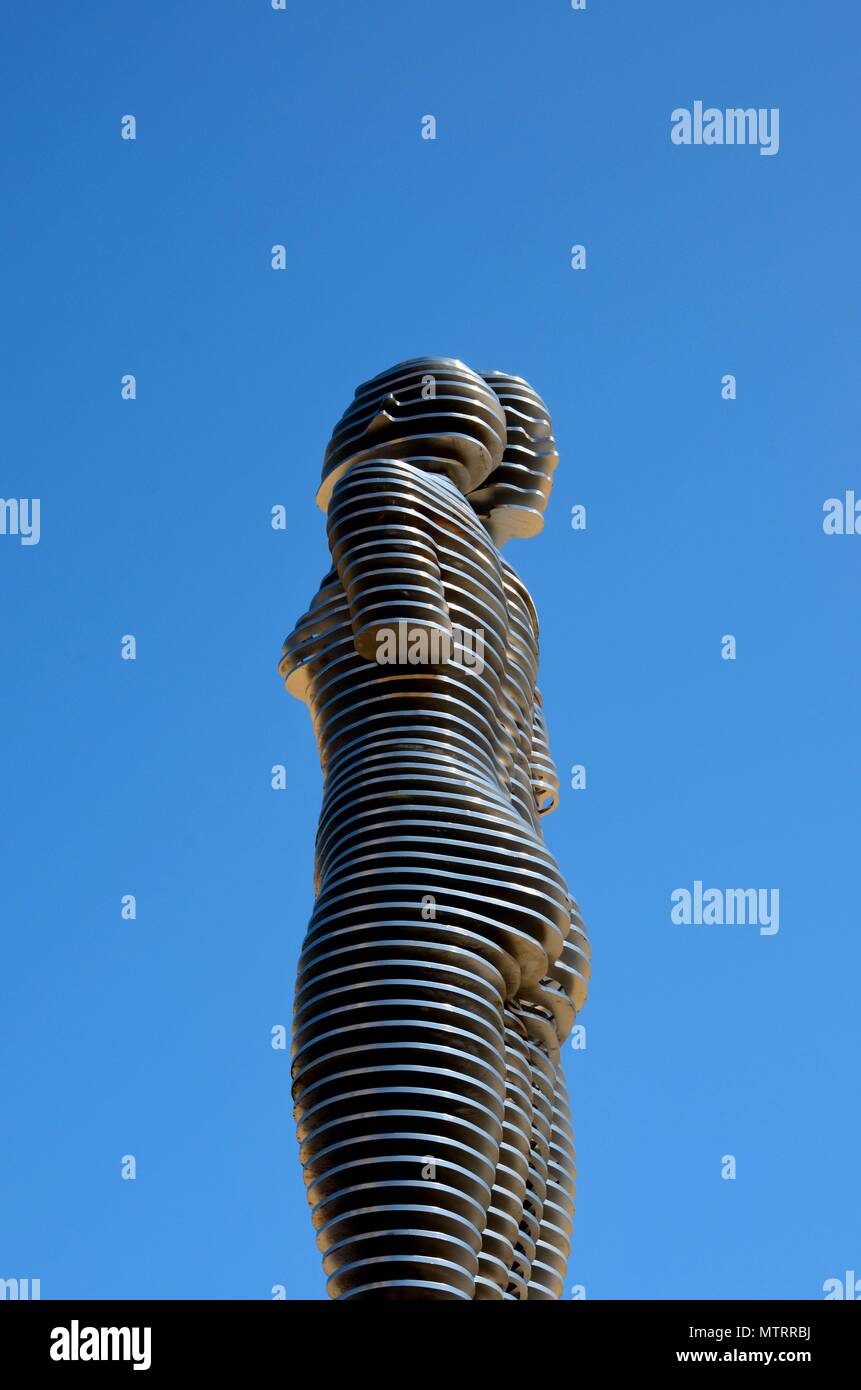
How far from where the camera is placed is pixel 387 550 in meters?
21.3

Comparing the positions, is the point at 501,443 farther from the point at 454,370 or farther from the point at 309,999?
the point at 309,999

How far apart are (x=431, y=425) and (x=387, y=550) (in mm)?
3226

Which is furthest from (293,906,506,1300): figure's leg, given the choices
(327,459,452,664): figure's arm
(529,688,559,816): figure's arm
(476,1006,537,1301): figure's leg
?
(529,688,559,816): figure's arm

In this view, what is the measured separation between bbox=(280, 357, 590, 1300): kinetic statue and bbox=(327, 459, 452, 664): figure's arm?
0.02 m

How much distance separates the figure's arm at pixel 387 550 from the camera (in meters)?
21.0

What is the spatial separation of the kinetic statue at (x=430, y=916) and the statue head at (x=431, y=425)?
0.13 feet

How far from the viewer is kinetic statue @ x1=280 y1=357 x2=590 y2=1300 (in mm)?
17906

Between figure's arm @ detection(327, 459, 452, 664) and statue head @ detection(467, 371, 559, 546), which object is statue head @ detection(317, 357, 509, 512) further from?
figure's arm @ detection(327, 459, 452, 664)

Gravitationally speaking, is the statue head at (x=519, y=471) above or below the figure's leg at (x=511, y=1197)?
above

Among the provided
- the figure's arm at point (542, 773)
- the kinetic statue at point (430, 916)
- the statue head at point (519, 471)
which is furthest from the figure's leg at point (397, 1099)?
the statue head at point (519, 471)

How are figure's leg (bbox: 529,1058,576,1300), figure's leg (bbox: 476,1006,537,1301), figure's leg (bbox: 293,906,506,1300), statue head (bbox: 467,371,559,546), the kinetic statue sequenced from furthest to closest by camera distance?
statue head (bbox: 467,371,559,546) → figure's leg (bbox: 529,1058,576,1300) → figure's leg (bbox: 476,1006,537,1301) → the kinetic statue → figure's leg (bbox: 293,906,506,1300)

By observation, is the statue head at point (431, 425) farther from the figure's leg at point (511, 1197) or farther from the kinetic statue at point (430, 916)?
the figure's leg at point (511, 1197)

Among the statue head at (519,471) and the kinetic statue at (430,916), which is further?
the statue head at (519,471)

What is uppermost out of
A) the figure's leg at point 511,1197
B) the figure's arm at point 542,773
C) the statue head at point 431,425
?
the statue head at point 431,425
